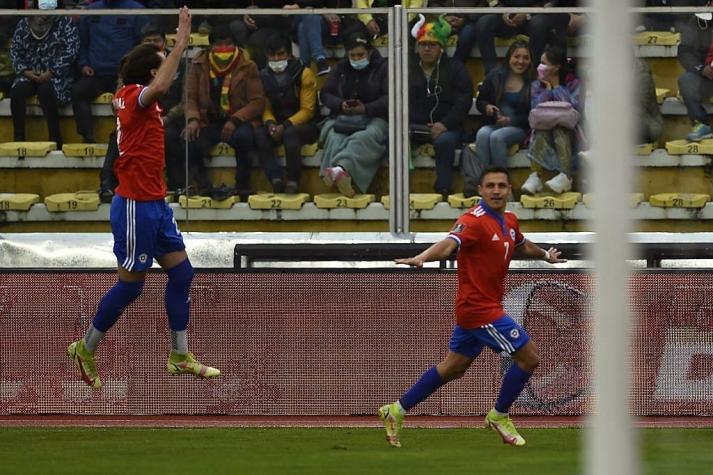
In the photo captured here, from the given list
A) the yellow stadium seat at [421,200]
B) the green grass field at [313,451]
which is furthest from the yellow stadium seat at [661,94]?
the green grass field at [313,451]

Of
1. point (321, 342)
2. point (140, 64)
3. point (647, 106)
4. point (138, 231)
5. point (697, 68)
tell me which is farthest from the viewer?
point (321, 342)

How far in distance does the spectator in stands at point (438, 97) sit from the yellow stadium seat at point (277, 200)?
1000 millimetres

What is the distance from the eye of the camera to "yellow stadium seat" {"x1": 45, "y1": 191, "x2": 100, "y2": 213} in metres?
11.6

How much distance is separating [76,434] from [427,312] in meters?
2.86

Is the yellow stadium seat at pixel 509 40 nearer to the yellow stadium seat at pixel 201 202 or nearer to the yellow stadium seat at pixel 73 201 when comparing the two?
the yellow stadium seat at pixel 201 202

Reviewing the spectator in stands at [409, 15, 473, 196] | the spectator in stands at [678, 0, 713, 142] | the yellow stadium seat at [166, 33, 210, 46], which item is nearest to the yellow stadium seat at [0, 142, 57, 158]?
the yellow stadium seat at [166, 33, 210, 46]

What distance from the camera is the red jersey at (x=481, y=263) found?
9562 mm

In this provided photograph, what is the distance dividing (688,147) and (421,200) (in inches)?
81.5

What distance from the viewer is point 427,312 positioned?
11.7 meters

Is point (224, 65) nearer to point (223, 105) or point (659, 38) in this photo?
point (223, 105)

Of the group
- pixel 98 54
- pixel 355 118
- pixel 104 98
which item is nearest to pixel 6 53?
pixel 98 54

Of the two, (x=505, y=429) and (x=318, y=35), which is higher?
(x=318, y=35)

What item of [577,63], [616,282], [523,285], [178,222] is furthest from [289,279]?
[616,282]

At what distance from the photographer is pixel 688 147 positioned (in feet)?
37.8
